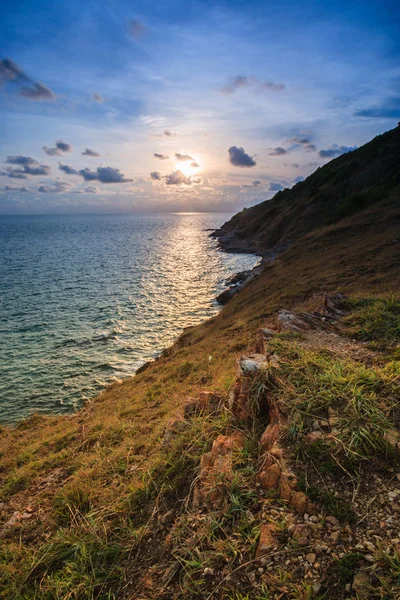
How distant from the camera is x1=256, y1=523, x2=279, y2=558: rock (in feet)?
12.0

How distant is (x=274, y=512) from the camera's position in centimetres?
406

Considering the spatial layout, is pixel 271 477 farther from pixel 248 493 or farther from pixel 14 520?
pixel 14 520

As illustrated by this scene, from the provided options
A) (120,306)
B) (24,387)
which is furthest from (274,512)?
(120,306)

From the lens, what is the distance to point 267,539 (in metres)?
3.76

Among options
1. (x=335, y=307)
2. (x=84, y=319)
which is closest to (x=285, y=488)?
(x=335, y=307)

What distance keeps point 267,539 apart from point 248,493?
0.68 metres

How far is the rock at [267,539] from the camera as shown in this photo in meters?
3.67

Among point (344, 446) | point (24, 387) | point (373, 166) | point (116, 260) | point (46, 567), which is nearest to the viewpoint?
point (344, 446)

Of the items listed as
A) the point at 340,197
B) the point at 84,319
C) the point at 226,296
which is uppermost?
the point at 340,197

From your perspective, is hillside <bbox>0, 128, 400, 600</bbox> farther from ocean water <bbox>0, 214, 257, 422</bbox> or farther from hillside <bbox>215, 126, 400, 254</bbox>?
hillside <bbox>215, 126, 400, 254</bbox>

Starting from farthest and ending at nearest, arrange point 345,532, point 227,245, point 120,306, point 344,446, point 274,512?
point 227,245 < point 120,306 < point 344,446 < point 274,512 < point 345,532

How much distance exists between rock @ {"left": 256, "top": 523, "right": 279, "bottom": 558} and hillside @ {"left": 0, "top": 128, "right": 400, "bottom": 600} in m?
0.01

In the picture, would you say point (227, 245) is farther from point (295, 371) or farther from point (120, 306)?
point (295, 371)

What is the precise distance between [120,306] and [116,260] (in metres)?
35.1
